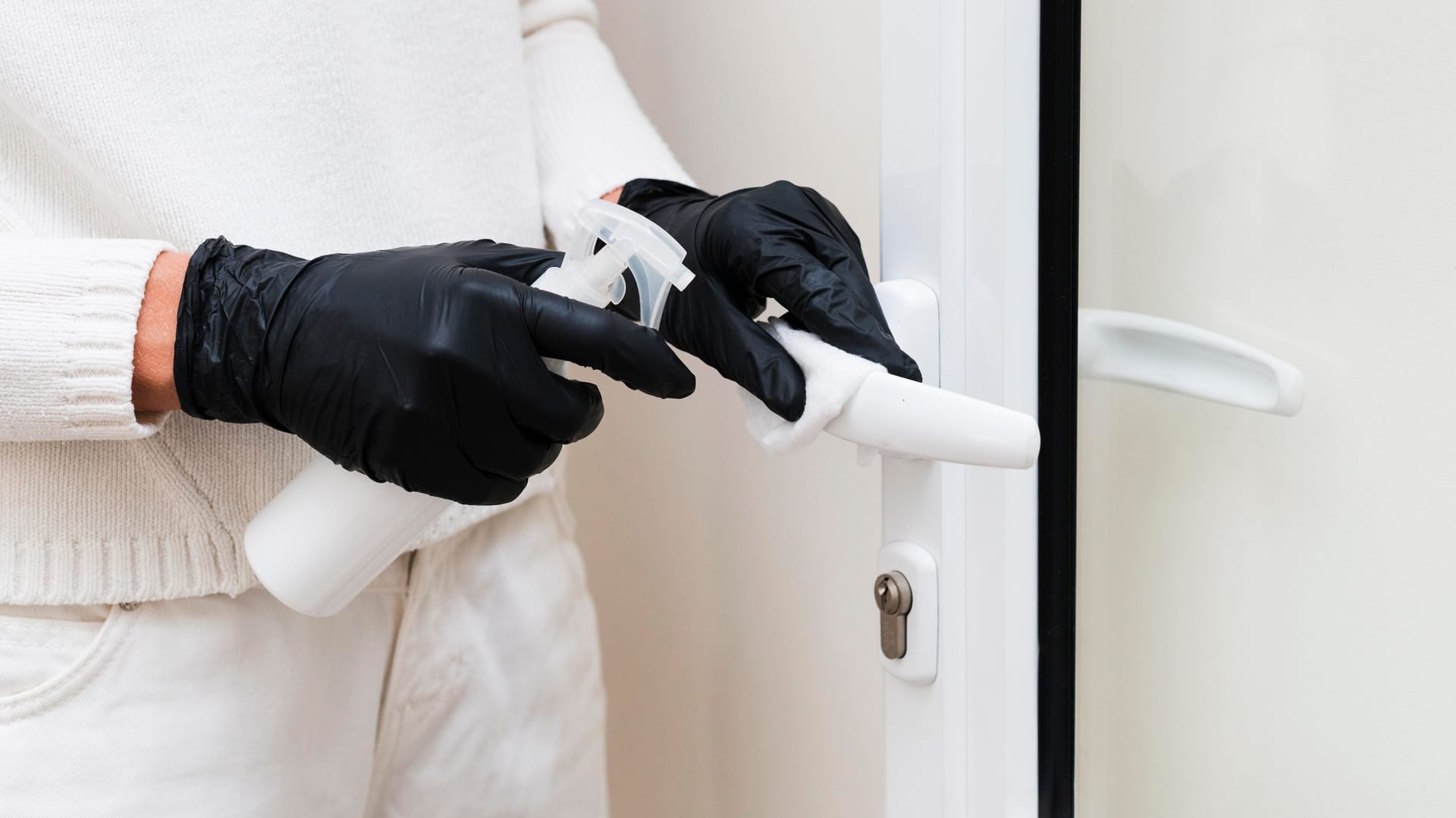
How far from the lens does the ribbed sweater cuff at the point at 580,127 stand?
699 mm

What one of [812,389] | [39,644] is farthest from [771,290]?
[39,644]

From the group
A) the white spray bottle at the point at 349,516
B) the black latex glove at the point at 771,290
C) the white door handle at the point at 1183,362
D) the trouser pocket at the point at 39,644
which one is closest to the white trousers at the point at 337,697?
the trouser pocket at the point at 39,644

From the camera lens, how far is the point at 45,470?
0.52 metres

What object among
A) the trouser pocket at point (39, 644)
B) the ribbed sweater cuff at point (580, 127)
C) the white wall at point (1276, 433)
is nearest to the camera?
the white wall at point (1276, 433)

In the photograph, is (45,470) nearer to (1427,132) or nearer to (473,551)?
(473,551)

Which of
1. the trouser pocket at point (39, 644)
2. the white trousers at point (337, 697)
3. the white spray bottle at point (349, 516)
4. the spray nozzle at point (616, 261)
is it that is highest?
the spray nozzle at point (616, 261)

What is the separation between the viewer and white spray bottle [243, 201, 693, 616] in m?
0.44

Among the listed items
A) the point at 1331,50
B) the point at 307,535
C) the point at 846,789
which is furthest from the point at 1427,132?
A: the point at 846,789

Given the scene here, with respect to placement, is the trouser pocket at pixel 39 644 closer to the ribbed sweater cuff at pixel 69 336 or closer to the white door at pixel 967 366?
the ribbed sweater cuff at pixel 69 336

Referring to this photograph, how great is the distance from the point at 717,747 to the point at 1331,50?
2.40 ft

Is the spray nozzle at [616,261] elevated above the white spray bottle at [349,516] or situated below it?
above

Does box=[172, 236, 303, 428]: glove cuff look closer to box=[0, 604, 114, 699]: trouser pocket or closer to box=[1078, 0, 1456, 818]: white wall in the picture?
box=[0, 604, 114, 699]: trouser pocket

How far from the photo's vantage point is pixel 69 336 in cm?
45

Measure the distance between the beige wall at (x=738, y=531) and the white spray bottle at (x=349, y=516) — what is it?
1.02ft
